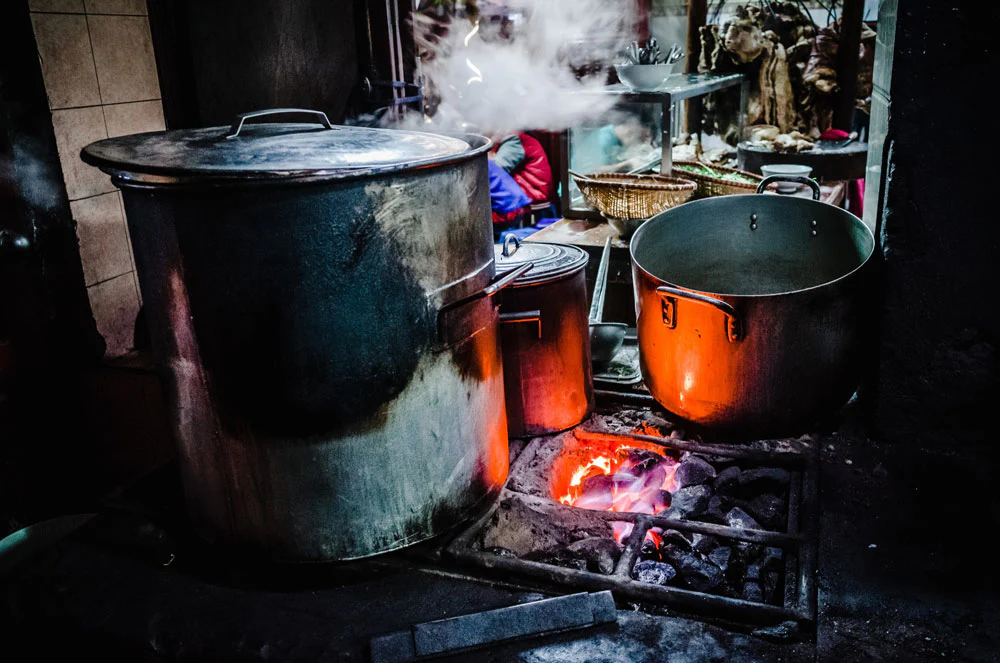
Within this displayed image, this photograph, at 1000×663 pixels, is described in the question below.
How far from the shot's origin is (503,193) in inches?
290

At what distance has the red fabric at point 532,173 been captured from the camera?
8.20 m

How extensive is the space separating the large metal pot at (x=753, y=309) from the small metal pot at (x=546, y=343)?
309 mm

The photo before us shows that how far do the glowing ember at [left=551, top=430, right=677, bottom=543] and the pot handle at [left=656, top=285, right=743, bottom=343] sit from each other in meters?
0.63

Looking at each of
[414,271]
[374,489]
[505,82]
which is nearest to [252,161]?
[414,271]

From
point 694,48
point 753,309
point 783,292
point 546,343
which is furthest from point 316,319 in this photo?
point 694,48

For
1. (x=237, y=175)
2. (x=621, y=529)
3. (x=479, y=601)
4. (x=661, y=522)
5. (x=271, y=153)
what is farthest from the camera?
(x=621, y=529)

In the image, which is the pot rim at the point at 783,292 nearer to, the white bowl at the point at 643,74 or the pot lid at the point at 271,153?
the pot lid at the point at 271,153

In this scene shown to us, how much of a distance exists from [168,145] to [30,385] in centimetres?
196

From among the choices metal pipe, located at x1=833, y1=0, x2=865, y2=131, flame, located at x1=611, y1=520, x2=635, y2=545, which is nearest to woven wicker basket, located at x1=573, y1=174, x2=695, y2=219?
flame, located at x1=611, y1=520, x2=635, y2=545

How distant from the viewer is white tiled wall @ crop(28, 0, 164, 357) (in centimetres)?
360

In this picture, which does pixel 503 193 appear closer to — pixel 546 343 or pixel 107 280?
pixel 107 280

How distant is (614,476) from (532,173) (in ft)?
18.4

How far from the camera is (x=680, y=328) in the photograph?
10.3 ft

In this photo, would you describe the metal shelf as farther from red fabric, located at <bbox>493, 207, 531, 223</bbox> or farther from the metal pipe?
the metal pipe
